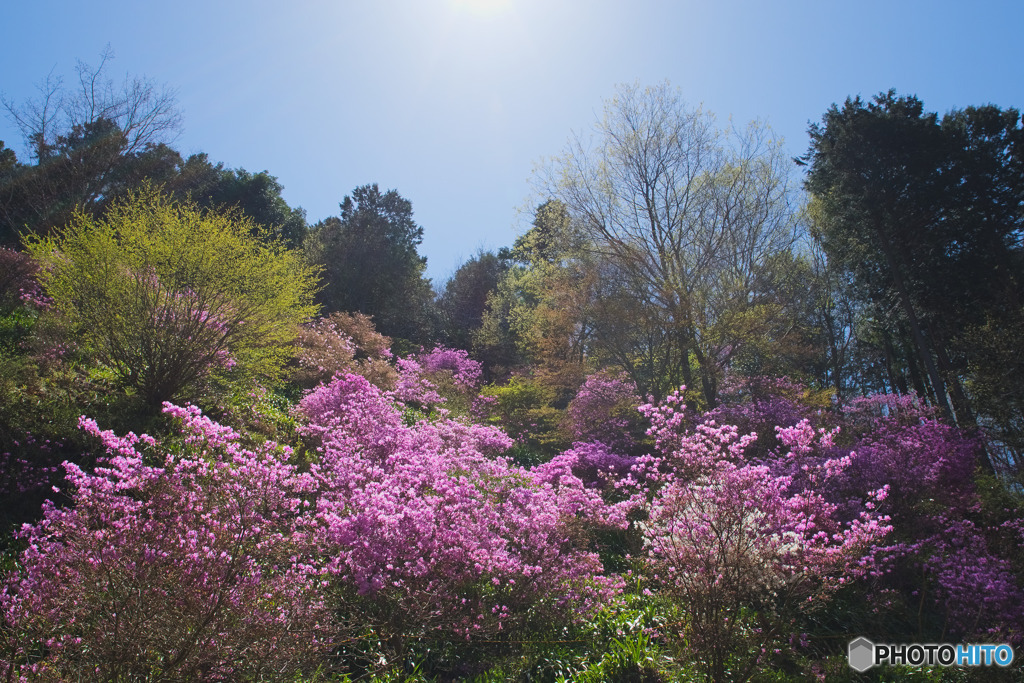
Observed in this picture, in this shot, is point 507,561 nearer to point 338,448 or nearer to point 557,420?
point 338,448

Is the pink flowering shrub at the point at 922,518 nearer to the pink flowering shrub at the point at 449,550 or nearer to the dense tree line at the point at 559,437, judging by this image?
the dense tree line at the point at 559,437

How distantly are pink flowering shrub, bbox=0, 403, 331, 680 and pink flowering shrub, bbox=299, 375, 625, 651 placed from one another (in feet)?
1.90

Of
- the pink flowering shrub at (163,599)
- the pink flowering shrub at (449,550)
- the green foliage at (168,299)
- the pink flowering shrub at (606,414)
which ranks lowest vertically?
the pink flowering shrub at (163,599)

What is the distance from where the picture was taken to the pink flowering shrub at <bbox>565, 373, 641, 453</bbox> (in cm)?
1259

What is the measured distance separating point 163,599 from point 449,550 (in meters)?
2.04

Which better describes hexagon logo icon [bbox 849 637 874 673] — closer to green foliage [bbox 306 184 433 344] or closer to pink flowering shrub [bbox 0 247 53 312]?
pink flowering shrub [bbox 0 247 53 312]

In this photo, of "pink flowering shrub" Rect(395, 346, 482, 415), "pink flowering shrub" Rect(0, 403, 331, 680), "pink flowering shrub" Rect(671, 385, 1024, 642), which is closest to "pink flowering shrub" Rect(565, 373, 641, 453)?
"pink flowering shrub" Rect(395, 346, 482, 415)

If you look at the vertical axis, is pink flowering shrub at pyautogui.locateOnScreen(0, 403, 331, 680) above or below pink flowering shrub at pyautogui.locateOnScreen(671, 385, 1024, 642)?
below

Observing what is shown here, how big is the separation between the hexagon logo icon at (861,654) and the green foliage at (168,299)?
8.81 meters

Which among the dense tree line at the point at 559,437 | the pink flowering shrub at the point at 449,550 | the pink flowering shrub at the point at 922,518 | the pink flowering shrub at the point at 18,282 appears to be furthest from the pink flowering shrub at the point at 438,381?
the pink flowering shrub at the point at 18,282

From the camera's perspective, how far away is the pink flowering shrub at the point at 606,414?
→ 12.6 metres

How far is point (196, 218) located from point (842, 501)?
11050 mm

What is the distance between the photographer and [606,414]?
12.8 metres

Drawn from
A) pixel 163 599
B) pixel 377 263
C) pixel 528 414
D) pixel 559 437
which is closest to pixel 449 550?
pixel 163 599
